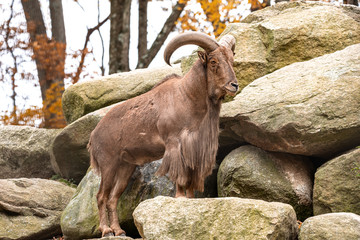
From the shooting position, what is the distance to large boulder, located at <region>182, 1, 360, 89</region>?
355 inches

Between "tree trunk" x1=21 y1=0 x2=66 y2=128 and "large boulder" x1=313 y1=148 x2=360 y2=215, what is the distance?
1179cm

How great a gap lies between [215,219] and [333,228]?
4.10 feet

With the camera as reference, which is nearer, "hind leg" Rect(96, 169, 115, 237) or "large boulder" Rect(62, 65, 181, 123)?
"hind leg" Rect(96, 169, 115, 237)

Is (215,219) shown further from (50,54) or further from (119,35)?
(50,54)

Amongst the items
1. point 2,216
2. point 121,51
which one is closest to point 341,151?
point 2,216

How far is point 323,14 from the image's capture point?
30.6ft

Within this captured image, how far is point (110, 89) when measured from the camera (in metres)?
10.5

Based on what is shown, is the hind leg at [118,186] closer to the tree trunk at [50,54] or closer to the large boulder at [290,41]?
the large boulder at [290,41]

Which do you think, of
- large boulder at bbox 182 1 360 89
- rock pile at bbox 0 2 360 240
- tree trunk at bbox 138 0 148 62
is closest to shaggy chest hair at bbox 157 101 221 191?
rock pile at bbox 0 2 360 240

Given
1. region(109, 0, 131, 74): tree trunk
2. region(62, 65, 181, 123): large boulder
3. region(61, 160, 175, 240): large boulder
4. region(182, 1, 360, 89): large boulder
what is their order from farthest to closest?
region(109, 0, 131, 74): tree trunk < region(62, 65, 181, 123): large boulder < region(182, 1, 360, 89): large boulder < region(61, 160, 175, 240): large boulder

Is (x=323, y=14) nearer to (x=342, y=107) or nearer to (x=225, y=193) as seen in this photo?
(x=342, y=107)

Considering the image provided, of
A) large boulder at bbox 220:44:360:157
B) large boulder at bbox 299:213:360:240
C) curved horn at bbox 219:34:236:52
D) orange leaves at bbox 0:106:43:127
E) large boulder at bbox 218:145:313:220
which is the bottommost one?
orange leaves at bbox 0:106:43:127

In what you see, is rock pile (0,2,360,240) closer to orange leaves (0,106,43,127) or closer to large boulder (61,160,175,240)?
large boulder (61,160,175,240)

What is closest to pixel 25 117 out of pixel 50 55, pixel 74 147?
pixel 50 55
